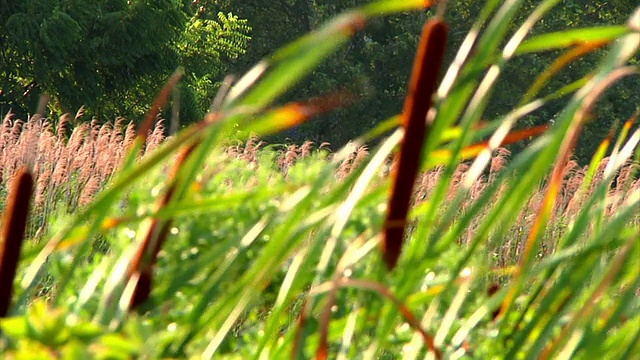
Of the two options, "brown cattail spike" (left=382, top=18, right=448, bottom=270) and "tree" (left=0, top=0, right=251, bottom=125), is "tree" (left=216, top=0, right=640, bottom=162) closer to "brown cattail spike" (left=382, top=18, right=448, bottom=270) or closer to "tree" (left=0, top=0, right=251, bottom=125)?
"tree" (left=0, top=0, right=251, bottom=125)

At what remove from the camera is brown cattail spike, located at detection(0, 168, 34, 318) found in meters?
1.03

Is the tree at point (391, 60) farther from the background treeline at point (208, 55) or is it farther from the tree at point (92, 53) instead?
the tree at point (92, 53)

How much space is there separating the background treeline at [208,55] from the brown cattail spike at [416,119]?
525 cm

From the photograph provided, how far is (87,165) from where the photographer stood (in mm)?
5832

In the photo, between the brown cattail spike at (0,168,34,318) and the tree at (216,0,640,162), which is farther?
the tree at (216,0,640,162)

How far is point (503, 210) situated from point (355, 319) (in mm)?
182

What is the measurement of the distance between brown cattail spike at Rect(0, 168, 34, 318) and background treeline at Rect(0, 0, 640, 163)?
5.32m

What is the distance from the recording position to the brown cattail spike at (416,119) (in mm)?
1066

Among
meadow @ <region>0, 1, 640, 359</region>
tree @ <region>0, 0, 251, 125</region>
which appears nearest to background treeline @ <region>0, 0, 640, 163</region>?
tree @ <region>0, 0, 251, 125</region>

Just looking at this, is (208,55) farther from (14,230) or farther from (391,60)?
(14,230)

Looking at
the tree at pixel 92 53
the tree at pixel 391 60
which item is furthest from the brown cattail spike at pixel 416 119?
the tree at pixel 391 60

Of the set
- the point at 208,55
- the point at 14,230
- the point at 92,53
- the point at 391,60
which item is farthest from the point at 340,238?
the point at 391,60

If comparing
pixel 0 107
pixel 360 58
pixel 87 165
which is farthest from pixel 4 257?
pixel 360 58

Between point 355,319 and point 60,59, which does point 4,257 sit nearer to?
point 355,319
